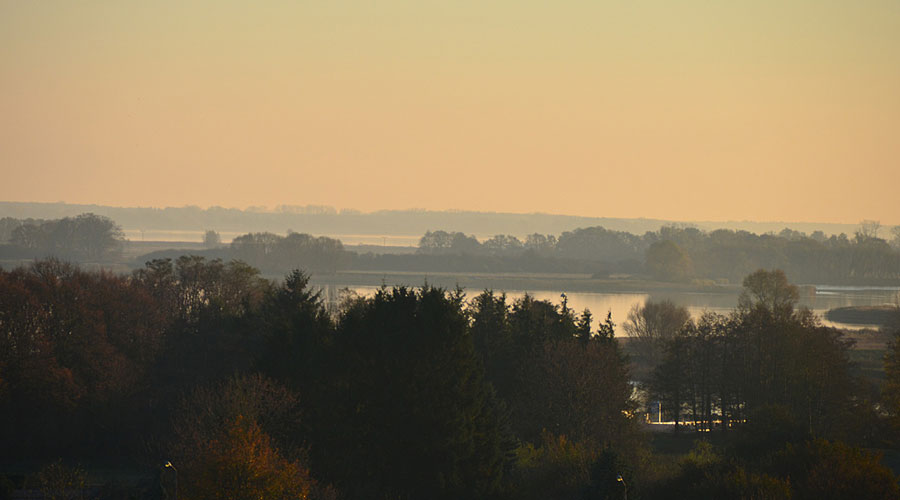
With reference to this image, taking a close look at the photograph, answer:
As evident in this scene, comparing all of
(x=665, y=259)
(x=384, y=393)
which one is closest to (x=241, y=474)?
(x=384, y=393)

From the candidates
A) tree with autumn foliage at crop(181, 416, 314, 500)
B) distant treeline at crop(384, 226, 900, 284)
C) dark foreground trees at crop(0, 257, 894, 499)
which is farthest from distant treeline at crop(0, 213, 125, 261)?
tree with autumn foliage at crop(181, 416, 314, 500)

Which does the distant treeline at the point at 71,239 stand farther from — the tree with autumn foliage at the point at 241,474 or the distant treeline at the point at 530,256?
the tree with autumn foliage at the point at 241,474

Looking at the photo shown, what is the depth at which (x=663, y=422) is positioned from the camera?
142 ft

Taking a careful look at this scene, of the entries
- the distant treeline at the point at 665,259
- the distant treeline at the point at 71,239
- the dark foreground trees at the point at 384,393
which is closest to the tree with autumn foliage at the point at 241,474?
the dark foreground trees at the point at 384,393

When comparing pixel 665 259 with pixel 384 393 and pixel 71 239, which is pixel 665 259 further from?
pixel 384 393

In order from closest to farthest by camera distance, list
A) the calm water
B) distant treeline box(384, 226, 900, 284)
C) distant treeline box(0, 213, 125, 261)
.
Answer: the calm water < distant treeline box(384, 226, 900, 284) < distant treeline box(0, 213, 125, 261)

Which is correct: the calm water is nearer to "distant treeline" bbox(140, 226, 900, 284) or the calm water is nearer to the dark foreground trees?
"distant treeline" bbox(140, 226, 900, 284)

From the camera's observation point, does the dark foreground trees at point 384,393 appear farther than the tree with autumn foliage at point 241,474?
Yes

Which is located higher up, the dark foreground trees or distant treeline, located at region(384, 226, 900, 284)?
distant treeline, located at region(384, 226, 900, 284)

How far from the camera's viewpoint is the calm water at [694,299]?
8750 cm

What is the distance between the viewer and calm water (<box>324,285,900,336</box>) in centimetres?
8750

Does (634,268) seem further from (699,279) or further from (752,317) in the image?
(752,317)

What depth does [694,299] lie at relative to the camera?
336ft

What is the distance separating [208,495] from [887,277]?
135452mm
